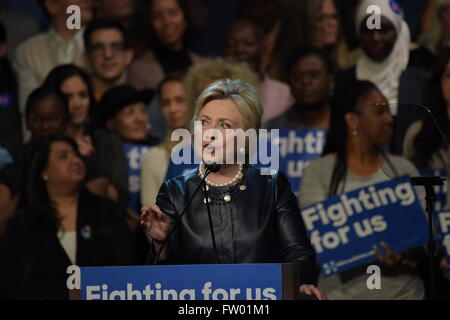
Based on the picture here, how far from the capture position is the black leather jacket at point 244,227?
113 inches

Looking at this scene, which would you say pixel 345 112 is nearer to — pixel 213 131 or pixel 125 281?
pixel 213 131

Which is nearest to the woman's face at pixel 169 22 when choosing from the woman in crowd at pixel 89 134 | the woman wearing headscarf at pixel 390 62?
the woman in crowd at pixel 89 134

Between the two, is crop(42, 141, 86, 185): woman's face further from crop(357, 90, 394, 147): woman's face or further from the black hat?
crop(357, 90, 394, 147): woman's face

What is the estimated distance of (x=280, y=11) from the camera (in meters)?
5.42

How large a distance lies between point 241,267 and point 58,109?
323 centimetres

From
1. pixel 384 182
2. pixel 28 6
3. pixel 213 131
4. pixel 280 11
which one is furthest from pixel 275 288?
pixel 28 6

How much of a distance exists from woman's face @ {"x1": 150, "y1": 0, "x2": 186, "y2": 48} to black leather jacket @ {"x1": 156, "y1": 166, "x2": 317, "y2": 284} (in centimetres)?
270

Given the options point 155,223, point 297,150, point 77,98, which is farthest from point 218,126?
point 77,98

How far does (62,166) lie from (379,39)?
2161 millimetres

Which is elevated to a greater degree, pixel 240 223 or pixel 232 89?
pixel 232 89

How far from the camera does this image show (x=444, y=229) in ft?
15.2

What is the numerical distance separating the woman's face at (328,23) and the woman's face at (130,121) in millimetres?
1235

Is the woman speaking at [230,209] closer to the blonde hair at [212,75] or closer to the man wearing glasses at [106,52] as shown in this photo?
the blonde hair at [212,75]

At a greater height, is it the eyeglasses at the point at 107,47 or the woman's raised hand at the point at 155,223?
the eyeglasses at the point at 107,47
